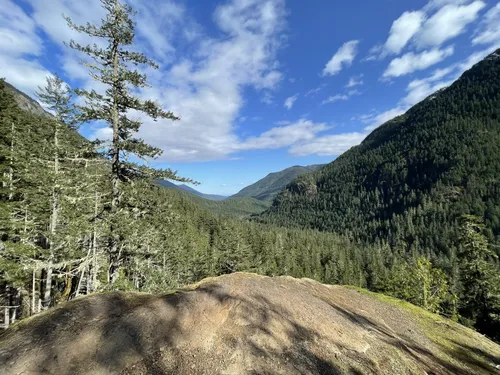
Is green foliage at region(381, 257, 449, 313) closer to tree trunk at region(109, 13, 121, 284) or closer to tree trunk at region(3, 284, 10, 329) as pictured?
tree trunk at region(109, 13, 121, 284)

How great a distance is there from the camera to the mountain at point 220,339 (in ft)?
18.6

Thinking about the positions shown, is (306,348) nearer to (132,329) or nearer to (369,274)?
(132,329)

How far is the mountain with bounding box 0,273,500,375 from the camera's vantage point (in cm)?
567

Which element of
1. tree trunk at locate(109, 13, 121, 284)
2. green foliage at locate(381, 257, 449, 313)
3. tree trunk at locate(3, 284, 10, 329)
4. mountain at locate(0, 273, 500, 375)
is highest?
tree trunk at locate(109, 13, 121, 284)

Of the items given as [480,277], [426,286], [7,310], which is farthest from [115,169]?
[480,277]

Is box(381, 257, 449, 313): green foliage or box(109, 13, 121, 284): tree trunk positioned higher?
box(109, 13, 121, 284): tree trunk

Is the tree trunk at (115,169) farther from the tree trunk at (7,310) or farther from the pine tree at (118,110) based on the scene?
the tree trunk at (7,310)

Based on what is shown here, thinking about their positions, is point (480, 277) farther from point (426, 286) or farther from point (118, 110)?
point (118, 110)

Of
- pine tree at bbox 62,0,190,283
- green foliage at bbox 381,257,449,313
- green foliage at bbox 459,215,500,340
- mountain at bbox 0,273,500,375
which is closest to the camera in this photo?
mountain at bbox 0,273,500,375

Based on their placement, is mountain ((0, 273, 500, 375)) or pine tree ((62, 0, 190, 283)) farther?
pine tree ((62, 0, 190, 283))

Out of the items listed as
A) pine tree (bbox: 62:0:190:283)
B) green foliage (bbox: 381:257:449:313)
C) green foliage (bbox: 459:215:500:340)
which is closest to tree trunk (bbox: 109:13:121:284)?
pine tree (bbox: 62:0:190:283)

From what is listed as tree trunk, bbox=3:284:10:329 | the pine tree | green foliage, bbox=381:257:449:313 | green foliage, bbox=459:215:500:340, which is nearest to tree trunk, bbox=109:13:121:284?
the pine tree

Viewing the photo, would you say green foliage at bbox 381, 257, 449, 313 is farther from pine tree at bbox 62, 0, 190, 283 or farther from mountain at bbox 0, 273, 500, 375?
pine tree at bbox 62, 0, 190, 283

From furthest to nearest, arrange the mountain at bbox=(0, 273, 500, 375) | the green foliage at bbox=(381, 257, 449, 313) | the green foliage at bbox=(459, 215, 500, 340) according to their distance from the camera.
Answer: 1. the green foliage at bbox=(381, 257, 449, 313)
2. the green foliage at bbox=(459, 215, 500, 340)
3. the mountain at bbox=(0, 273, 500, 375)
